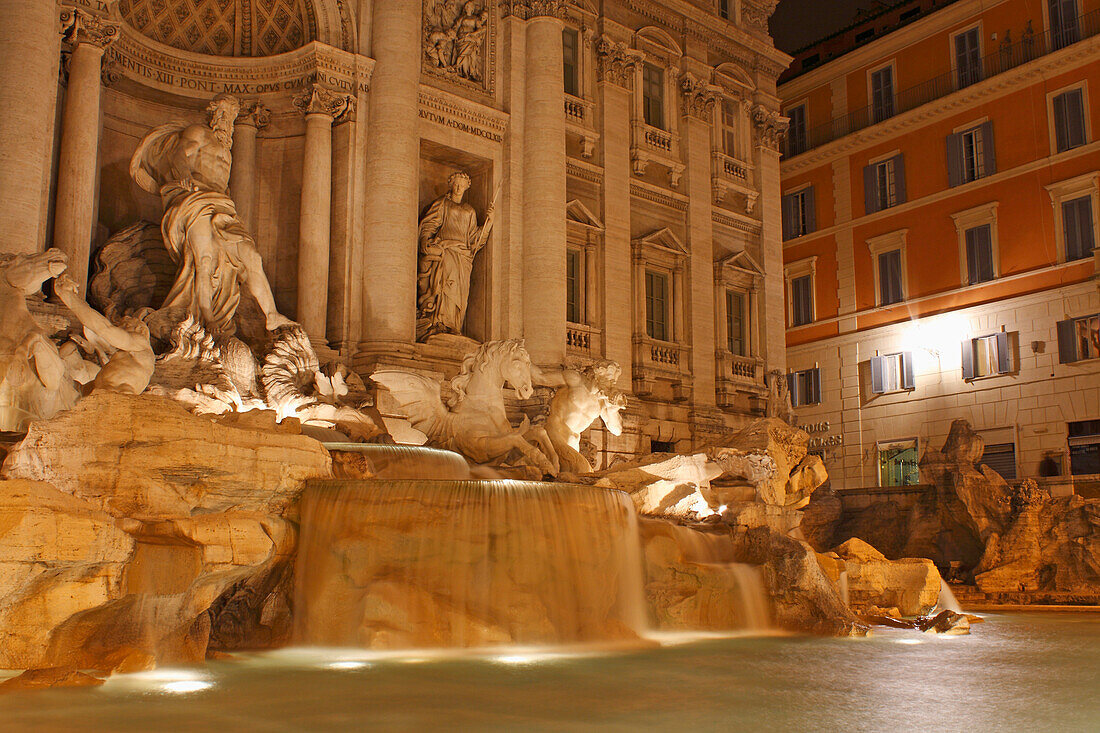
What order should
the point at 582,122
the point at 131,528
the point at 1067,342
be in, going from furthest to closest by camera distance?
the point at 1067,342, the point at 582,122, the point at 131,528

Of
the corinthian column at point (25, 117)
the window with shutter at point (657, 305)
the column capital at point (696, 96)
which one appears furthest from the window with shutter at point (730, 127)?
the corinthian column at point (25, 117)

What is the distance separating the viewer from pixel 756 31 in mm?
24844

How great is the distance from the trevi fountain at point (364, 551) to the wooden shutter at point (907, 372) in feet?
43.7

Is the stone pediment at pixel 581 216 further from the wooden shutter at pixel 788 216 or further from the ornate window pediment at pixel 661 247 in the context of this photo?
the wooden shutter at pixel 788 216

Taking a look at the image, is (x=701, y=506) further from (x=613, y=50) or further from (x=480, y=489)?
(x=613, y=50)

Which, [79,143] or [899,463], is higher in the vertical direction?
[79,143]

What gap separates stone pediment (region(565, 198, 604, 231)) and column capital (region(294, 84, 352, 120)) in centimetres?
520

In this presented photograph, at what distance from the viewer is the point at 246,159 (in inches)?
645

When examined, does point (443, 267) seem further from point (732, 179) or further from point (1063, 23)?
point (1063, 23)

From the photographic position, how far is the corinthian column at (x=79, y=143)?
43.3 feet

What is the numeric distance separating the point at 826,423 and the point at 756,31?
11481mm

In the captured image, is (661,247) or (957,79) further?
(957,79)

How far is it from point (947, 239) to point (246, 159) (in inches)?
750

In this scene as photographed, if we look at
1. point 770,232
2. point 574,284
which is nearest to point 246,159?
point 574,284
